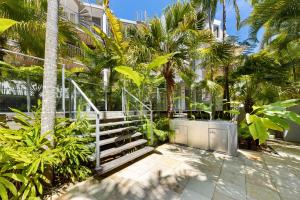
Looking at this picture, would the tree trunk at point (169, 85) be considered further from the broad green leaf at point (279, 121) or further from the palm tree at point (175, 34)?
the broad green leaf at point (279, 121)

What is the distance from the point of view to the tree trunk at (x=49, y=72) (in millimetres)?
3592

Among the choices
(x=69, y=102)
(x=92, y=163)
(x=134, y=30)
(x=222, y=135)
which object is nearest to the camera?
(x=92, y=163)

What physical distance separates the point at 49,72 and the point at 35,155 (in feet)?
5.05

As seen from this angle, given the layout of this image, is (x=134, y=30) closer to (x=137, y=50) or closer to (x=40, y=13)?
(x=137, y=50)

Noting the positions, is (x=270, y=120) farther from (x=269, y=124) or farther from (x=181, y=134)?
(x=181, y=134)

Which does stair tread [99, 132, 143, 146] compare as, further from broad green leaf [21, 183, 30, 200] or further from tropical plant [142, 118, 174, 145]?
broad green leaf [21, 183, 30, 200]

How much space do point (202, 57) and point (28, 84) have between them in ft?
20.4

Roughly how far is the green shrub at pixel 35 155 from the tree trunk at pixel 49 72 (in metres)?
0.25

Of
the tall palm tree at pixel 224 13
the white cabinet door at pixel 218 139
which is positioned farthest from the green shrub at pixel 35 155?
the tall palm tree at pixel 224 13

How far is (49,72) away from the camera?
3631 millimetres

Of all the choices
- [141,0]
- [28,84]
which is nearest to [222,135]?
[28,84]

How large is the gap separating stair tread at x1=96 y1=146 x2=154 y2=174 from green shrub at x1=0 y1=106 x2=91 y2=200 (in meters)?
0.33

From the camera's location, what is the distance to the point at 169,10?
24.3 ft

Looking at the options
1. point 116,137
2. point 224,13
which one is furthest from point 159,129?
point 224,13
